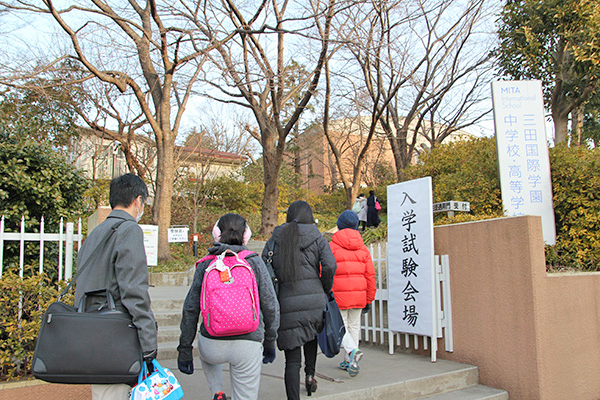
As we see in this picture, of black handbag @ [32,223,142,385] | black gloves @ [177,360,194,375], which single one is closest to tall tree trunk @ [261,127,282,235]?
black gloves @ [177,360,194,375]

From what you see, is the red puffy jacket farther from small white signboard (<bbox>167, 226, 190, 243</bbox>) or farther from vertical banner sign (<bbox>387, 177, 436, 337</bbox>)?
small white signboard (<bbox>167, 226, 190, 243</bbox>)

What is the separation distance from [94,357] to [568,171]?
266 inches

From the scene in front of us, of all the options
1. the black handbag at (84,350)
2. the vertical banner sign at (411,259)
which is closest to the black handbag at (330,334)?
the vertical banner sign at (411,259)

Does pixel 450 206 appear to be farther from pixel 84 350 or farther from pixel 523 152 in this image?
pixel 84 350

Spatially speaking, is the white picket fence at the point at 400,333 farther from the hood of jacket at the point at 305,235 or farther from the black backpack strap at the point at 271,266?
the black backpack strap at the point at 271,266

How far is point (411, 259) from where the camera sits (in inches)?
224

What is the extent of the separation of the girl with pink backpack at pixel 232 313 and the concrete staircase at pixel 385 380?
1108 millimetres

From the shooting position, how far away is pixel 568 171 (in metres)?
6.75

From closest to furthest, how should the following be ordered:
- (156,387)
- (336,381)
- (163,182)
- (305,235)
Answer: (156,387), (305,235), (336,381), (163,182)

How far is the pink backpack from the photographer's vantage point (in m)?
3.00

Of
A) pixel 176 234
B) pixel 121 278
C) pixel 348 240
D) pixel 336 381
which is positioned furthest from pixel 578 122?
pixel 121 278

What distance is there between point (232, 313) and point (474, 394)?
125 inches

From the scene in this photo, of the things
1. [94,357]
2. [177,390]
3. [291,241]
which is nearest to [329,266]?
[291,241]

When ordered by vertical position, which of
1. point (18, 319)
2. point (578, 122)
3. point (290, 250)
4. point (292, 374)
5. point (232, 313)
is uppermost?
point (578, 122)
